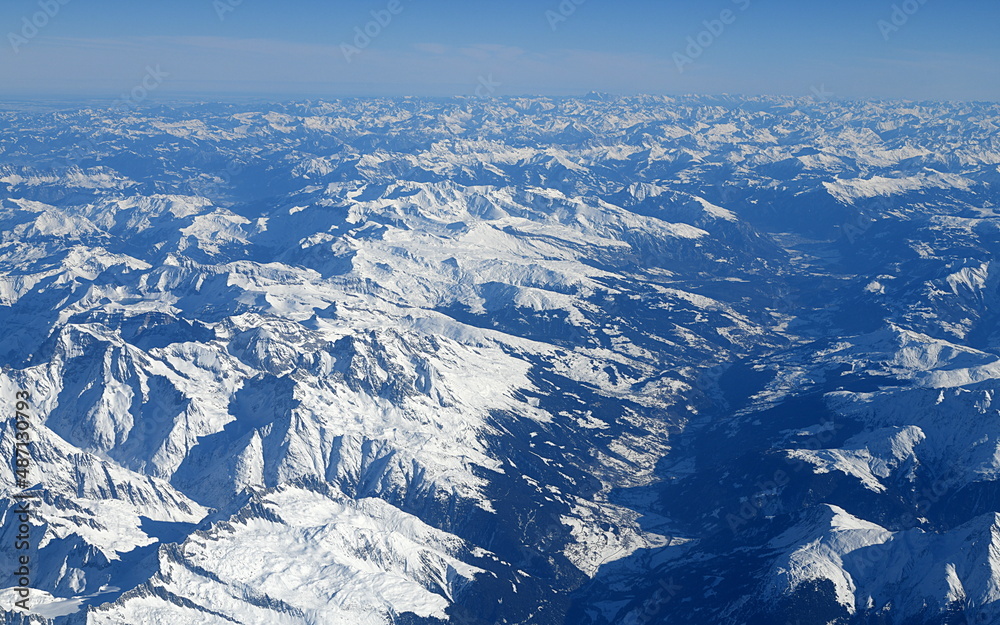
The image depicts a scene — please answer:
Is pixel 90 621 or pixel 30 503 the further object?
pixel 30 503

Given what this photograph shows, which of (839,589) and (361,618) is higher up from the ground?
(839,589)

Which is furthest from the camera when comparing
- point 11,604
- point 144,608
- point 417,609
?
point 417,609

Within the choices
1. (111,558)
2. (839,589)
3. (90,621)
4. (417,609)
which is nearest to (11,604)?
(90,621)

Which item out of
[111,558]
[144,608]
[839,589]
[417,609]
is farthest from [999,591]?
[111,558]

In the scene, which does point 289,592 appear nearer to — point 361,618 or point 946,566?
point 361,618

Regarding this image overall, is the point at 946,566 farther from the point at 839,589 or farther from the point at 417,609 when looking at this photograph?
the point at 417,609

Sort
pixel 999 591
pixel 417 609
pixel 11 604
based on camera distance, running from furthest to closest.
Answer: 1. pixel 417 609
2. pixel 999 591
3. pixel 11 604

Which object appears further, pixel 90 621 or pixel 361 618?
pixel 361 618

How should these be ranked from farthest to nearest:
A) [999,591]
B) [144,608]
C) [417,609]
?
[417,609] < [999,591] < [144,608]

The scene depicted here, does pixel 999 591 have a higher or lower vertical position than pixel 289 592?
higher
